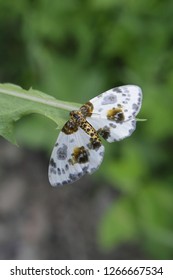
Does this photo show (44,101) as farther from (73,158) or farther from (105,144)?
(105,144)

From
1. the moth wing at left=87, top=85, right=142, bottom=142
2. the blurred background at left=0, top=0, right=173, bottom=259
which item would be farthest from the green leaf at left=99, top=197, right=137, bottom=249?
the moth wing at left=87, top=85, right=142, bottom=142

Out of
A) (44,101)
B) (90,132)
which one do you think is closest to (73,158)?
(90,132)

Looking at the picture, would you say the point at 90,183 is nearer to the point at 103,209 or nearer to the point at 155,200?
the point at 103,209

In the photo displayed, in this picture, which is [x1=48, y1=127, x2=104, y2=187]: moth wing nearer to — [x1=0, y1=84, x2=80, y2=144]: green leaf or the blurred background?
[x1=0, y1=84, x2=80, y2=144]: green leaf

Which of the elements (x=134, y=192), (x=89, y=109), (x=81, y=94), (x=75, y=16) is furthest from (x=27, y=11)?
(x=89, y=109)

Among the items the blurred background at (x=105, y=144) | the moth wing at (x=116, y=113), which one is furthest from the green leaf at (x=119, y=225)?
the moth wing at (x=116, y=113)
